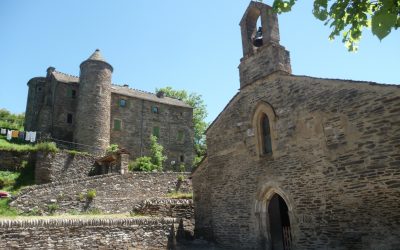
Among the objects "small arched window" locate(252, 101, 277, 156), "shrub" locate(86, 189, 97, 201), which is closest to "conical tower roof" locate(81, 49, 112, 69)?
"shrub" locate(86, 189, 97, 201)

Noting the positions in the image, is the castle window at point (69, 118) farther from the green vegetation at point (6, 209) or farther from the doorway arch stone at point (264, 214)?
the doorway arch stone at point (264, 214)

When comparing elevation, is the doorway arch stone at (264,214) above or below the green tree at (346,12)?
below

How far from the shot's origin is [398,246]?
30.0ft

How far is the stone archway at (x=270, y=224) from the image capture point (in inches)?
498

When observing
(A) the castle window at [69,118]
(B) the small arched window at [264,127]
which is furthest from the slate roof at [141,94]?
(B) the small arched window at [264,127]

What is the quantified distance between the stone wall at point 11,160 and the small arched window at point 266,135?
63.5ft

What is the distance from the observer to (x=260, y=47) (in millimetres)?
14422

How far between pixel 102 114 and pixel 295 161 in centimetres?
2455

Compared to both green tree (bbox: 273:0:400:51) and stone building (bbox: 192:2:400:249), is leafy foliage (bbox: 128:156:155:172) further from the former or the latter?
green tree (bbox: 273:0:400:51)

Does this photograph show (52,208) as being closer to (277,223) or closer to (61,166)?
(61,166)

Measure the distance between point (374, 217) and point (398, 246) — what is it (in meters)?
0.96

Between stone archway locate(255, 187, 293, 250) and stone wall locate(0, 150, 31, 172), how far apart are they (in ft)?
63.8

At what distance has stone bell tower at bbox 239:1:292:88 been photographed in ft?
45.5

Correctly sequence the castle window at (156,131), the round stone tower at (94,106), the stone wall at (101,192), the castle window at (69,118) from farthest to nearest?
1. the castle window at (156,131)
2. the castle window at (69,118)
3. the round stone tower at (94,106)
4. the stone wall at (101,192)
